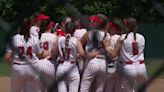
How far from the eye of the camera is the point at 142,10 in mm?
2631

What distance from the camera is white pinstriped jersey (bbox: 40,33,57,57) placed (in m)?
7.27

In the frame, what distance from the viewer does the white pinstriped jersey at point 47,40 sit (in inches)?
286

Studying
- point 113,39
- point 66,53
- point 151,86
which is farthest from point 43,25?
point 151,86

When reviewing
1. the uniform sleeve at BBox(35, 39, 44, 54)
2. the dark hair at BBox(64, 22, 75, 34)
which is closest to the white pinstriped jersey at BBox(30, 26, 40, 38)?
the uniform sleeve at BBox(35, 39, 44, 54)

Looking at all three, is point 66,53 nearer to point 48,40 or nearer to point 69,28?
point 69,28

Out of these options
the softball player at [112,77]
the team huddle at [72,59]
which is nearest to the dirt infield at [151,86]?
the softball player at [112,77]

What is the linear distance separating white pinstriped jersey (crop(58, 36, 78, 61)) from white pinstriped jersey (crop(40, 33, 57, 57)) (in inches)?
10.6

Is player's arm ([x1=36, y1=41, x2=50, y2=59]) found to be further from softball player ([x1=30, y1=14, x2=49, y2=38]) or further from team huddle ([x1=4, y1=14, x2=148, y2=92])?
softball player ([x1=30, y1=14, x2=49, y2=38])

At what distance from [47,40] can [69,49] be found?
0.50 meters

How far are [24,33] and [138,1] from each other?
305 centimetres

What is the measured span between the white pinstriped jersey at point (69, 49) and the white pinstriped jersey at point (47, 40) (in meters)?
→ 0.27

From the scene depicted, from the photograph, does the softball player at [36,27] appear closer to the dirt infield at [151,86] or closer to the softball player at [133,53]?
the softball player at [133,53]

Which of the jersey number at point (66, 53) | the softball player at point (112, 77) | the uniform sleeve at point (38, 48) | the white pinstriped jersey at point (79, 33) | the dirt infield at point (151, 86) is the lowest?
the dirt infield at point (151, 86)

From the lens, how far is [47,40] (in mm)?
7316
